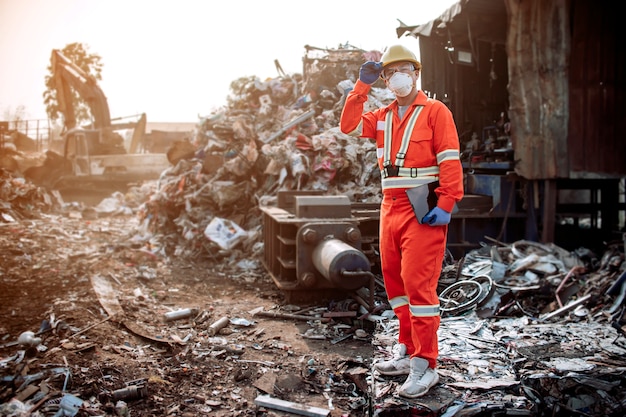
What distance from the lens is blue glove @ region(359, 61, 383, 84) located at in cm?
311

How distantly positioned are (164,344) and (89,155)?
12443mm

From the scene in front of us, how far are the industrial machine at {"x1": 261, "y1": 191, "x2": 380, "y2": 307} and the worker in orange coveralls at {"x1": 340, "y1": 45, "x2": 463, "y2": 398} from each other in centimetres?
135

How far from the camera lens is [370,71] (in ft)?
10.3

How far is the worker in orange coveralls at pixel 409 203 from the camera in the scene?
2.85m

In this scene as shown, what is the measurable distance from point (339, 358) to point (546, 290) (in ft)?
8.93

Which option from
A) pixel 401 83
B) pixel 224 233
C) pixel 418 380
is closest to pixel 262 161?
pixel 224 233

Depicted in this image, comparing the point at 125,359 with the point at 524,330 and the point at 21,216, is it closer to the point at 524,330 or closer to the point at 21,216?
the point at 524,330

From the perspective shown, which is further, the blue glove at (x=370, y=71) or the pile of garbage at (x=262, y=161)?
the pile of garbage at (x=262, y=161)

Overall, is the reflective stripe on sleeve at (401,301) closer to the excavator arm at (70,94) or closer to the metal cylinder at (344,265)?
the metal cylinder at (344,265)

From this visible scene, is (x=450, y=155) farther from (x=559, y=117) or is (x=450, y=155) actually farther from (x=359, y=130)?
(x=559, y=117)

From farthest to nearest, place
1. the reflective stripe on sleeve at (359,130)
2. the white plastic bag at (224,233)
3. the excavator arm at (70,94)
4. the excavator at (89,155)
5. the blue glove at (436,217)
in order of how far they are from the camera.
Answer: the excavator arm at (70,94), the excavator at (89,155), the white plastic bag at (224,233), the reflective stripe on sleeve at (359,130), the blue glove at (436,217)

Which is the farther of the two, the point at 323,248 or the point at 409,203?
the point at 323,248

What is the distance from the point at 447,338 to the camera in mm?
3939

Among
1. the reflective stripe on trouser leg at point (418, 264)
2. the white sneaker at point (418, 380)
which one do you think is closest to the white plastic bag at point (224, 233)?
the reflective stripe on trouser leg at point (418, 264)
